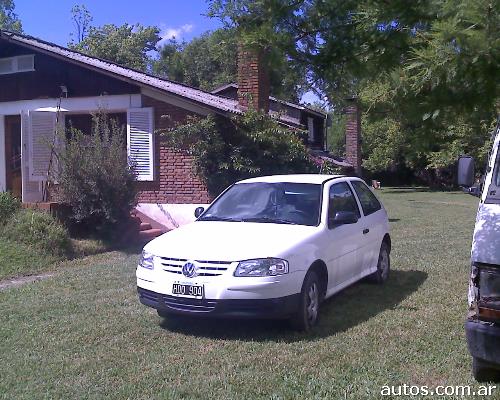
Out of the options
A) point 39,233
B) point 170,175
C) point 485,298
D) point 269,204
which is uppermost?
point 170,175

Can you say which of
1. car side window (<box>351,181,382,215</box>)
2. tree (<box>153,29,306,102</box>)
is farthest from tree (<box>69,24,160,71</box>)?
car side window (<box>351,181,382,215</box>)

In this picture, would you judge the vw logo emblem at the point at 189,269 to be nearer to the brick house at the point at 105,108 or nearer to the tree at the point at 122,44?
the brick house at the point at 105,108

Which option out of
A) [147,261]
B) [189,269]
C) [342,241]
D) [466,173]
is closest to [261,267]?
[189,269]

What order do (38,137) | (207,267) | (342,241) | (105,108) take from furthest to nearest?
(38,137)
(105,108)
(342,241)
(207,267)

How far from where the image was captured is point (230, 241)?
6801mm

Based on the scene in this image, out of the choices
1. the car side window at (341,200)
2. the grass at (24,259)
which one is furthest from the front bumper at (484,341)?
the grass at (24,259)

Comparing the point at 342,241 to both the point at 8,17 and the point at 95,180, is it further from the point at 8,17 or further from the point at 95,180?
the point at 8,17


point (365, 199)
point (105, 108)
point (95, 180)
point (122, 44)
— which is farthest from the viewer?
point (122, 44)

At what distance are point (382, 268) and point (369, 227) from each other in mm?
903

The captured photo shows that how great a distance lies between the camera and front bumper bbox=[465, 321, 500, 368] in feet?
15.0

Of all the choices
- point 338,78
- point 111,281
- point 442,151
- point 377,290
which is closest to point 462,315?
point 377,290

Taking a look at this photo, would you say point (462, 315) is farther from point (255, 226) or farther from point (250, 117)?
point (250, 117)

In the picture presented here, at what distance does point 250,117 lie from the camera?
1437 cm

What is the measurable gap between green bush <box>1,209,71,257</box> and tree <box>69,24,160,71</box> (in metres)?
33.6
